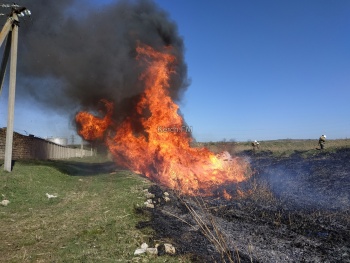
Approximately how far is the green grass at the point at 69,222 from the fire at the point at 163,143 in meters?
4.98

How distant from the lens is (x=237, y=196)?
14.4m

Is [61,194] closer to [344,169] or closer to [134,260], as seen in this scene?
[134,260]

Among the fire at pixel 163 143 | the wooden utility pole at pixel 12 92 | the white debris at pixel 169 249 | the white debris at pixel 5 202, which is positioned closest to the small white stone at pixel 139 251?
the white debris at pixel 169 249

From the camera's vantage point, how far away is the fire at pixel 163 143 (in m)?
18.8

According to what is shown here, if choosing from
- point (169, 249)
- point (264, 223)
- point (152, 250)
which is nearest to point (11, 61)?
point (152, 250)

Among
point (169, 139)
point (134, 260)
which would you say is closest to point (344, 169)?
point (169, 139)

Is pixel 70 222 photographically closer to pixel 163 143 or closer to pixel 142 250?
pixel 142 250

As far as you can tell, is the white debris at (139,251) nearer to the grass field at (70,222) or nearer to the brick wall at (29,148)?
the grass field at (70,222)

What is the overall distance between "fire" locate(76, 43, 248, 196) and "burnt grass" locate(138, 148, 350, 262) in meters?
2.63

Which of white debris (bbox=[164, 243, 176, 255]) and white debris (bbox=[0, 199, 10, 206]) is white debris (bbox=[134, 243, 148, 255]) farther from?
white debris (bbox=[0, 199, 10, 206])

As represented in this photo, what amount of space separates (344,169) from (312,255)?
13319mm

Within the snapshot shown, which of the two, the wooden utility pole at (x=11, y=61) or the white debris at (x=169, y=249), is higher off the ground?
the wooden utility pole at (x=11, y=61)

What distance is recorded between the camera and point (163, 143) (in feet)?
65.4

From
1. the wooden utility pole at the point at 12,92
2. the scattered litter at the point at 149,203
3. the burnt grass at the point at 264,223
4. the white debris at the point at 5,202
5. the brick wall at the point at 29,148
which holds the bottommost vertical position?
the burnt grass at the point at 264,223
